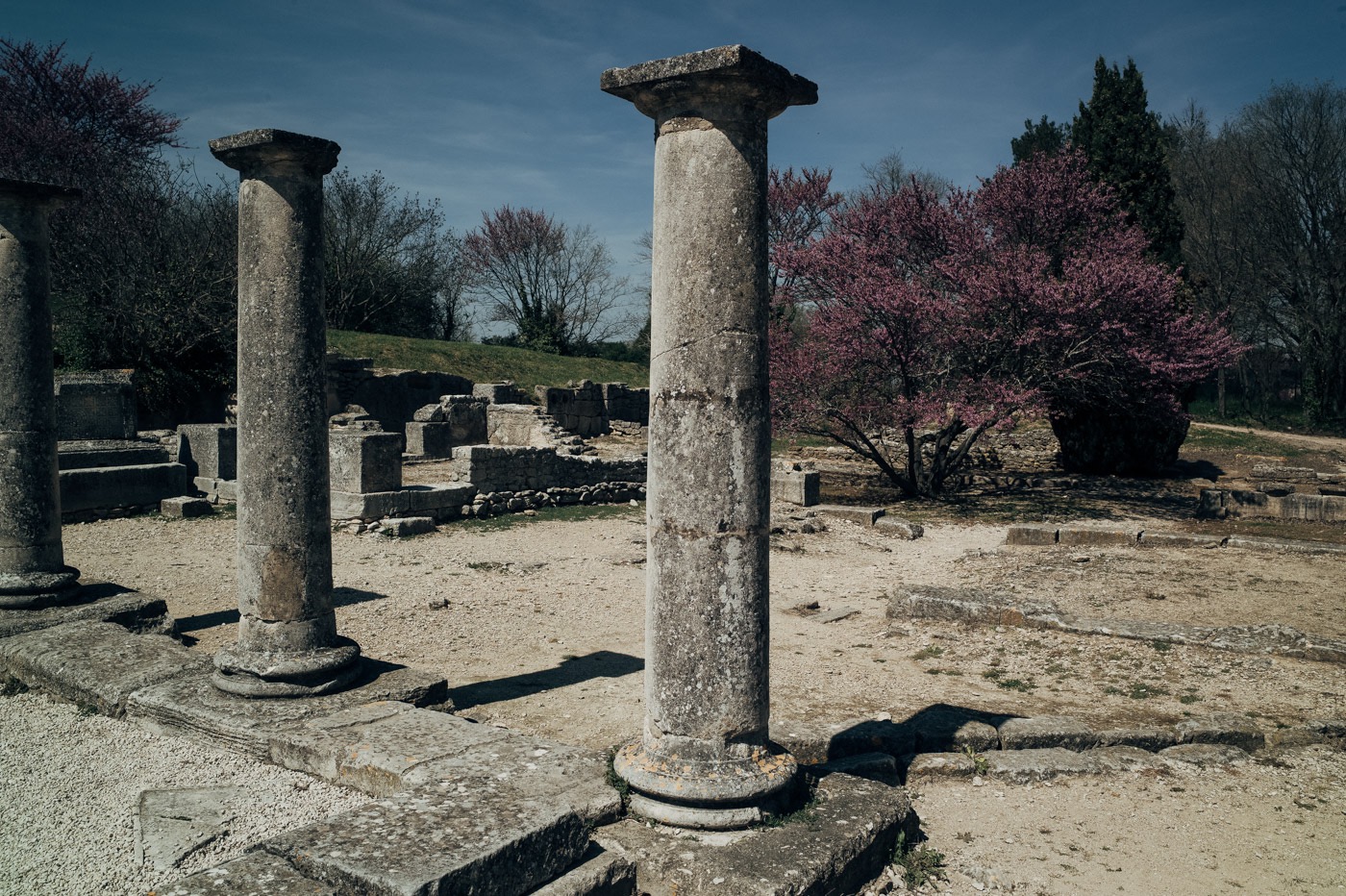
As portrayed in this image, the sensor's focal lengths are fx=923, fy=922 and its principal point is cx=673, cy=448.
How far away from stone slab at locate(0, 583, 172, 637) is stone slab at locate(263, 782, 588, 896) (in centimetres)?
463

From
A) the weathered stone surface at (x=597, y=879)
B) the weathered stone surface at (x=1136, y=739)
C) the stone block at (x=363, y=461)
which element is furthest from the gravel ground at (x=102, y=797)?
the stone block at (x=363, y=461)

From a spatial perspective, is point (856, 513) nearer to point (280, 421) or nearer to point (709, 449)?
point (280, 421)

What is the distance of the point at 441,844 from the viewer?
132 inches

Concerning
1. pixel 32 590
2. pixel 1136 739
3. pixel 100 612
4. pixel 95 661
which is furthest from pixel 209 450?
pixel 1136 739

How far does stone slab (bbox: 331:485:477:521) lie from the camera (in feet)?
43.7

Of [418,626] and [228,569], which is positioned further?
[228,569]

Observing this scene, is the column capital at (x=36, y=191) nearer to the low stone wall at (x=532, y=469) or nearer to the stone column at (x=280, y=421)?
the stone column at (x=280, y=421)

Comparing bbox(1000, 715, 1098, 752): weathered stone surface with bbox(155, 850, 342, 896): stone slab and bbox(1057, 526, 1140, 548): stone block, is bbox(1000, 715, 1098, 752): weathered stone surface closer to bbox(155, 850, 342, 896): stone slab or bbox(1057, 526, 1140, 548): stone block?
bbox(155, 850, 342, 896): stone slab

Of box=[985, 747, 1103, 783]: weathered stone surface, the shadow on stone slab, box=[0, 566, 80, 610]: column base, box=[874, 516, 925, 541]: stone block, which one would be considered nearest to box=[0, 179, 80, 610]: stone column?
box=[0, 566, 80, 610]: column base

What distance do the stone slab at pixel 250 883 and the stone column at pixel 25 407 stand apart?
17.4 feet

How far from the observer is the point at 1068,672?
24.4ft

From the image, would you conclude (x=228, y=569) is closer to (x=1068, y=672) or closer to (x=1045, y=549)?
(x=1068, y=672)

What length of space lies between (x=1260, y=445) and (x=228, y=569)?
78.9 ft

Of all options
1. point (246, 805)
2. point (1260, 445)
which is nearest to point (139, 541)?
→ point (246, 805)
